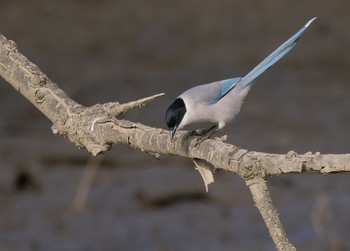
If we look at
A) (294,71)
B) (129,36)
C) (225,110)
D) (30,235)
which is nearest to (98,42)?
(129,36)

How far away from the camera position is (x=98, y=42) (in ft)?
40.7

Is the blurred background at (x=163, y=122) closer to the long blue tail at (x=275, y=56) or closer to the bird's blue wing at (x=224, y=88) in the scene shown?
the bird's blue wing at (x=224, y=88)

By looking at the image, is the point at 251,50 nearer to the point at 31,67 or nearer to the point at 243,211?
the point at 243,211

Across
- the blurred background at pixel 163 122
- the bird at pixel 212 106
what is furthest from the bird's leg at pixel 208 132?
the blurred background at pixel 163 122

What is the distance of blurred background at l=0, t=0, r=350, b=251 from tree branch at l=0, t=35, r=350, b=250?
14.7 feet

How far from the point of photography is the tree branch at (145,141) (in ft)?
9.73

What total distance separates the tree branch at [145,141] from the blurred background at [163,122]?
4476 mm

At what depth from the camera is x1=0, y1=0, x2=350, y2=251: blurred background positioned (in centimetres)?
891

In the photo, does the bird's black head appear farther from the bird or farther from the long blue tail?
the long blue tail

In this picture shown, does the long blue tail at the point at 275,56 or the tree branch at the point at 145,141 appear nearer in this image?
the tree branch at the point at 145,141

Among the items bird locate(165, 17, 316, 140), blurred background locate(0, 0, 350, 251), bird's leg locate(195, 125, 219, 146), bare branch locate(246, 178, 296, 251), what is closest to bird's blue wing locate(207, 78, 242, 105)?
bird locate(165, 17, 316, 140)

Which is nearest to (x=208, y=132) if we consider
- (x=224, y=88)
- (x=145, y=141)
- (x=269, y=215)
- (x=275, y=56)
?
(x=224, y=88)

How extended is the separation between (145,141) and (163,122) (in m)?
7.19

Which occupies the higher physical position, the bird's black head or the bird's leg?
the bird's black head
